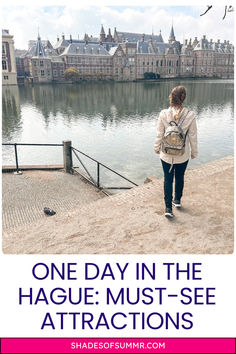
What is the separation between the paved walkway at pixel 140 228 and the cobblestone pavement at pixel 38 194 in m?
2.18

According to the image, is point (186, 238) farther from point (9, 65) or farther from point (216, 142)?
point (9, 65)

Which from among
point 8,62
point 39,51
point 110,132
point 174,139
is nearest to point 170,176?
point 174,139

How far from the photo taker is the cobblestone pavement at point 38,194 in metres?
7.71

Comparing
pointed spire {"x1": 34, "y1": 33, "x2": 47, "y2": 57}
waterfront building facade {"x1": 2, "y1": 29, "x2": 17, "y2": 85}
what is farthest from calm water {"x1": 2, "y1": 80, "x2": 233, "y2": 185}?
pointed spire {"x1": 34, "y1": 33, "x2": 47, "y2": 57}

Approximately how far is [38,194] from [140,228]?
5115mm

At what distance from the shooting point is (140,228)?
4902 millimetres

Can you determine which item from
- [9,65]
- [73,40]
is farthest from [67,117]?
[73,40]

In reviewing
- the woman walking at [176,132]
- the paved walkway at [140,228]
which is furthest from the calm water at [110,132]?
the woman walking at [176,132]

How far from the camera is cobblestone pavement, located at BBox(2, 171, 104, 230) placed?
25.3 feet

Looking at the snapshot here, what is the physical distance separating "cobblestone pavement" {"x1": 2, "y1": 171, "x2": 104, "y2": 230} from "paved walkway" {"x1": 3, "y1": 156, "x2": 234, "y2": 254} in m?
2.18

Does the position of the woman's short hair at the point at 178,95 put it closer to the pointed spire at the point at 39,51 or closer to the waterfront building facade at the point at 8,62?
the waterfront building facade at the point at 8,62

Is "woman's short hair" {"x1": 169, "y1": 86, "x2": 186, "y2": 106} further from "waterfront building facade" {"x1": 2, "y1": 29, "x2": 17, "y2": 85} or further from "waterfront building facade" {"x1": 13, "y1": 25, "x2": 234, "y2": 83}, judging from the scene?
"waterfront building facade" {"x1": 13, "y1": 25, "x2": 234, "y2": 83}

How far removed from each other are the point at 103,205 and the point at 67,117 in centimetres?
2505

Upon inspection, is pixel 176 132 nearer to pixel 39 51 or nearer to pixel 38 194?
pixel 38 194
